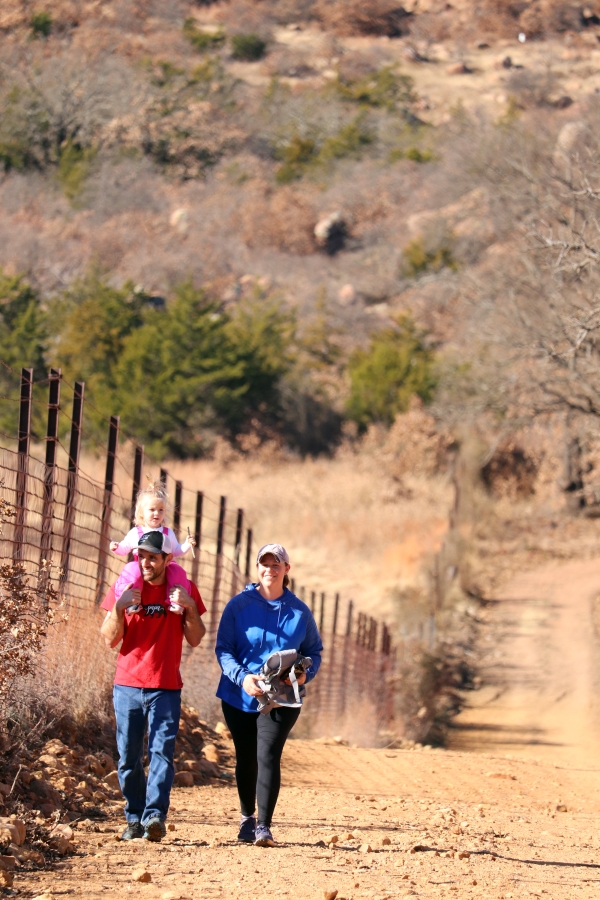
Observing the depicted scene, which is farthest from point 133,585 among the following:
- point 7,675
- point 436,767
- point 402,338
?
point 402,338

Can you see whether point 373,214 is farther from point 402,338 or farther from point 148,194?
point 402,338

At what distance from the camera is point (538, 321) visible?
23.9 metres

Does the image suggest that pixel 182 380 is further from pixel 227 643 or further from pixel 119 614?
pixel 119 614

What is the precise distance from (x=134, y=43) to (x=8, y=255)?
36434mm

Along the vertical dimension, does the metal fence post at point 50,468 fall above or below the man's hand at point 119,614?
above

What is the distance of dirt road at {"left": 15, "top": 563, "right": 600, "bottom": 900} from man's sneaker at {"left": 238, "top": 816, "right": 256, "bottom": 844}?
0.08m

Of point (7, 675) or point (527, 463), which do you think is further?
point (527, 463)

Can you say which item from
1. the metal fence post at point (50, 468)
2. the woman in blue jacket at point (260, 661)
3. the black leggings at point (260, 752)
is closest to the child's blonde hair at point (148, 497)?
the woman in blue jacket at point (260, 661)

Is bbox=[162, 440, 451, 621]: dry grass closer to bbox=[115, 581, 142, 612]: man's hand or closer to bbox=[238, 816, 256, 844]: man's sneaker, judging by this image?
bbox=[238, 816, 256, 844]: man's sneaker

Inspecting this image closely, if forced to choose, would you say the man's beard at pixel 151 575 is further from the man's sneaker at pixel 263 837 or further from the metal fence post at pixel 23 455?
the metal fence post at pixel 23 455

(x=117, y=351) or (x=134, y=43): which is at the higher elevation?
(x=134, y=43)

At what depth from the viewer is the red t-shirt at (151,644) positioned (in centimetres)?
513

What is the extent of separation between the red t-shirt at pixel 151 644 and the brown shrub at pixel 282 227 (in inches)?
2027

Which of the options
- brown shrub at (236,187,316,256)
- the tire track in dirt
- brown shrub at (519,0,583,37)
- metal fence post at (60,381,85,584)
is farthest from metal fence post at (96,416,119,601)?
brown shrub at (519,0,583,37)
